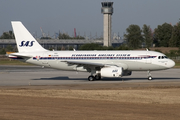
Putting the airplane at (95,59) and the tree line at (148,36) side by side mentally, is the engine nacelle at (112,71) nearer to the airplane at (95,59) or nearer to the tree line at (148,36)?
the airplane at (95,59)

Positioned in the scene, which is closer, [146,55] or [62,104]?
[62,104]

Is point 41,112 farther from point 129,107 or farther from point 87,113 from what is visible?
point 129,107

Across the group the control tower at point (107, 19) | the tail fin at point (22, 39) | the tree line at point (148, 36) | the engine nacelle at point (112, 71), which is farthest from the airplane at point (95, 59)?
the tree line at point (148, 36)

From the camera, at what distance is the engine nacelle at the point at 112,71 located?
35.5 metres

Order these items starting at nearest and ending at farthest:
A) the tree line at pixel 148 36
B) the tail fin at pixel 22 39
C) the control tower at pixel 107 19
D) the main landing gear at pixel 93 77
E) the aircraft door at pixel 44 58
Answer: the main landing gear at pixel 93 77
the aircraft door at pixel 44 58
the tail fin at pixel 22 39
the control tower at pixel 107 19
the tree line at pixel 148 36

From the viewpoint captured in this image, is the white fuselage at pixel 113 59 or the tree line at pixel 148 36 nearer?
the white fuselage at pixel 113 59

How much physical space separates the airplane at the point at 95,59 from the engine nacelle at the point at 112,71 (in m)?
0.52

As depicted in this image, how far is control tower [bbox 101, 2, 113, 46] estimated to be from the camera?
463 ft

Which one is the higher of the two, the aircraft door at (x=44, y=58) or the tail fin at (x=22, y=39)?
the tail fin at (x=22, y=39)

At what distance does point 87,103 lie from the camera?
20.4 meters

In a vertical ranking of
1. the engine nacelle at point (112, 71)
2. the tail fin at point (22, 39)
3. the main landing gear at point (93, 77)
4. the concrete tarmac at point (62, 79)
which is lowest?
the concrete tarmac at point (62, 79)

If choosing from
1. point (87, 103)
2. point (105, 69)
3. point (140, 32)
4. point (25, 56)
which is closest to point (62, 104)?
point (87, 103)

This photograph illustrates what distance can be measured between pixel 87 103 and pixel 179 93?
855 cm

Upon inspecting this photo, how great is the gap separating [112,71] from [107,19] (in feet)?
356
